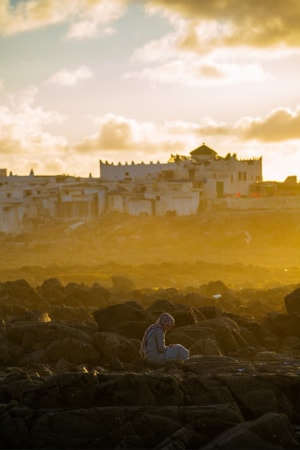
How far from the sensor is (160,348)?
502 inches

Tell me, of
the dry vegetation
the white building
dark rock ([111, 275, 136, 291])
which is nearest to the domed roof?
the white building

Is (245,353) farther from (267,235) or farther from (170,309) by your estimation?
(267,235)

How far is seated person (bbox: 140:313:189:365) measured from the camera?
12617mm

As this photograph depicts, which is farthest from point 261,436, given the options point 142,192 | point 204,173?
point 204,173

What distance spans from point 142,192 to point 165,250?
11928 mm

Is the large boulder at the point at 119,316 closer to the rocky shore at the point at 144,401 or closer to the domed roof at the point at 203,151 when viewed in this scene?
the rocky shore at the point at 144,401

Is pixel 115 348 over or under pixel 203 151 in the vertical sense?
under

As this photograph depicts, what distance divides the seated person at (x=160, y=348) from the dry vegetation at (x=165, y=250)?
958 inches

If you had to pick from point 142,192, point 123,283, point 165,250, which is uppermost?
point 142,192

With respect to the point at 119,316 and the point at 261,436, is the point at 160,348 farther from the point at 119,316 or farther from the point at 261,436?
the point at 261,436

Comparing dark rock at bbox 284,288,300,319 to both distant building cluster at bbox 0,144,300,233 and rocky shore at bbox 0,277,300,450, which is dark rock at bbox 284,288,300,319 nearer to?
rocky shore at bbox 0,277,300,450

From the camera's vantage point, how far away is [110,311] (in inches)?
682

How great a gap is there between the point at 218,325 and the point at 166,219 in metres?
42.0

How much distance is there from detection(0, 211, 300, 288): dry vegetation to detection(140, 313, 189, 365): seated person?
24.3 meters
